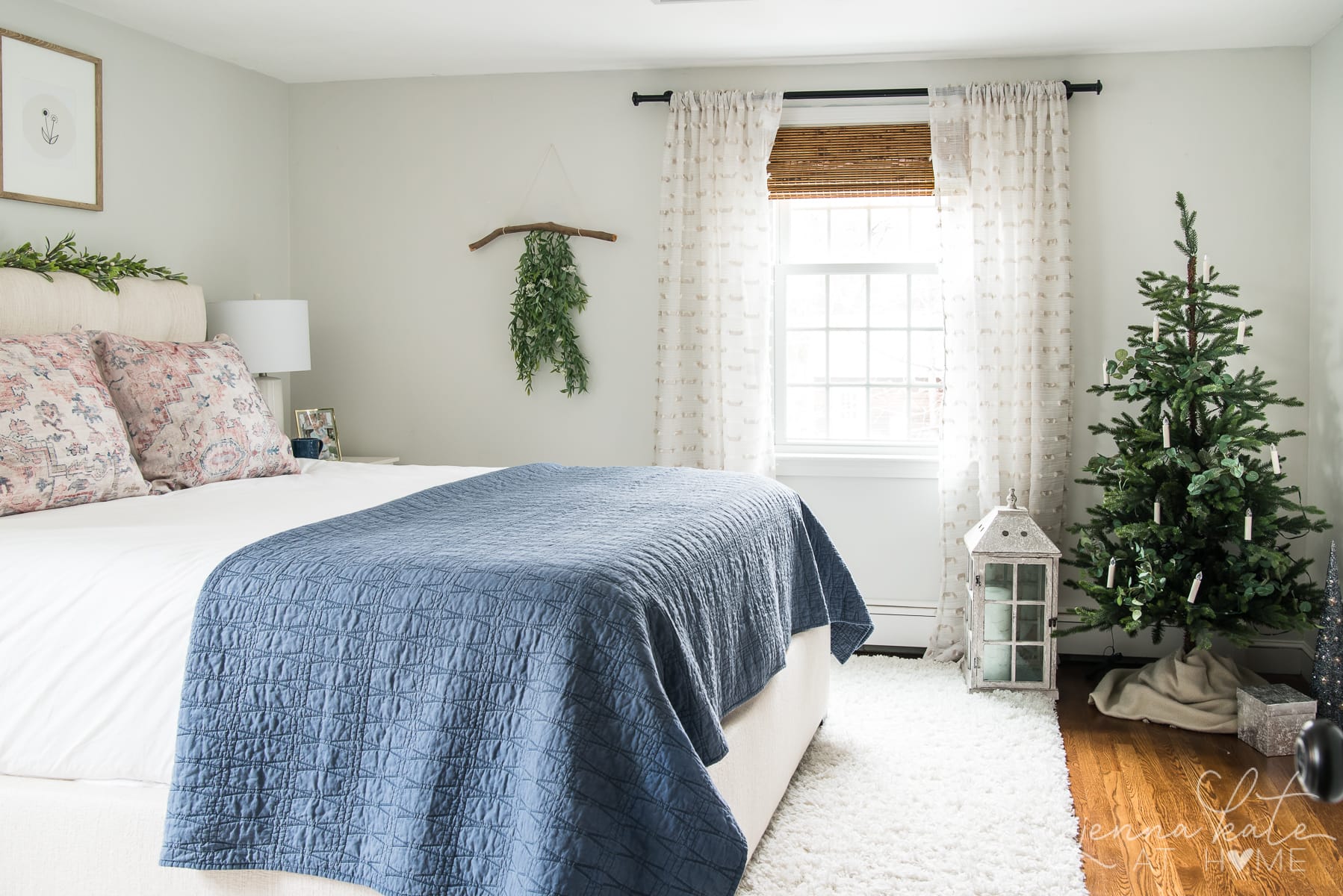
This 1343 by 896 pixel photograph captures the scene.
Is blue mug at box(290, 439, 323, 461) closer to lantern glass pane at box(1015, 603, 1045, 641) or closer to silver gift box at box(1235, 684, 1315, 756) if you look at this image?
lantern glass pane at box(1015, 603, 1045, 641)

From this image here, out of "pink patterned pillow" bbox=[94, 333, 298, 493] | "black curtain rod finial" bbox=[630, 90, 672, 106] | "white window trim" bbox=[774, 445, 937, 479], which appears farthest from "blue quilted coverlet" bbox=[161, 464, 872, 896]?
"black curtain rod finial" bbox=[630, 90, 672, 106]

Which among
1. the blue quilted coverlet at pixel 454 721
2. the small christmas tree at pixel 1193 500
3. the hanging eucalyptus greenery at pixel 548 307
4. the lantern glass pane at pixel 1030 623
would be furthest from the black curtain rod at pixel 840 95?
the blue quilted coverlet at pixel 454 721

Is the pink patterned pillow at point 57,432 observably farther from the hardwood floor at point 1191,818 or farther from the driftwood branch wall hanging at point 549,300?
the hardwood floor at point 1191,818

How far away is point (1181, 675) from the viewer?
138 inches

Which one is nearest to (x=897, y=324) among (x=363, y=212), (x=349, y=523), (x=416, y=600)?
(x=363, y=212)

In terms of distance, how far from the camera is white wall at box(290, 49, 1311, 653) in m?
3.94

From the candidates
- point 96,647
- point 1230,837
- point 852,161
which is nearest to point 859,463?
point 852,161

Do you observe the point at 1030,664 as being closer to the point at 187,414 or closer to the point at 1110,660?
the point at 1110,660

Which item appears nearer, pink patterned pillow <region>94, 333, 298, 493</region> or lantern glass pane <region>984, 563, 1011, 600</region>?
pink patterned pillow <region>94, 333, 298, 493</region>

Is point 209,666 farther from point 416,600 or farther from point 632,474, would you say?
point 632,474

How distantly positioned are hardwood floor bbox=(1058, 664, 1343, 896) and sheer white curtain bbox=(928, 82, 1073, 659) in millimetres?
987

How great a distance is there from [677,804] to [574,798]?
0.16m

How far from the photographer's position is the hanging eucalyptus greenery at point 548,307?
4.34m

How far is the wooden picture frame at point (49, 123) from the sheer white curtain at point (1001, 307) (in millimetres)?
3106
